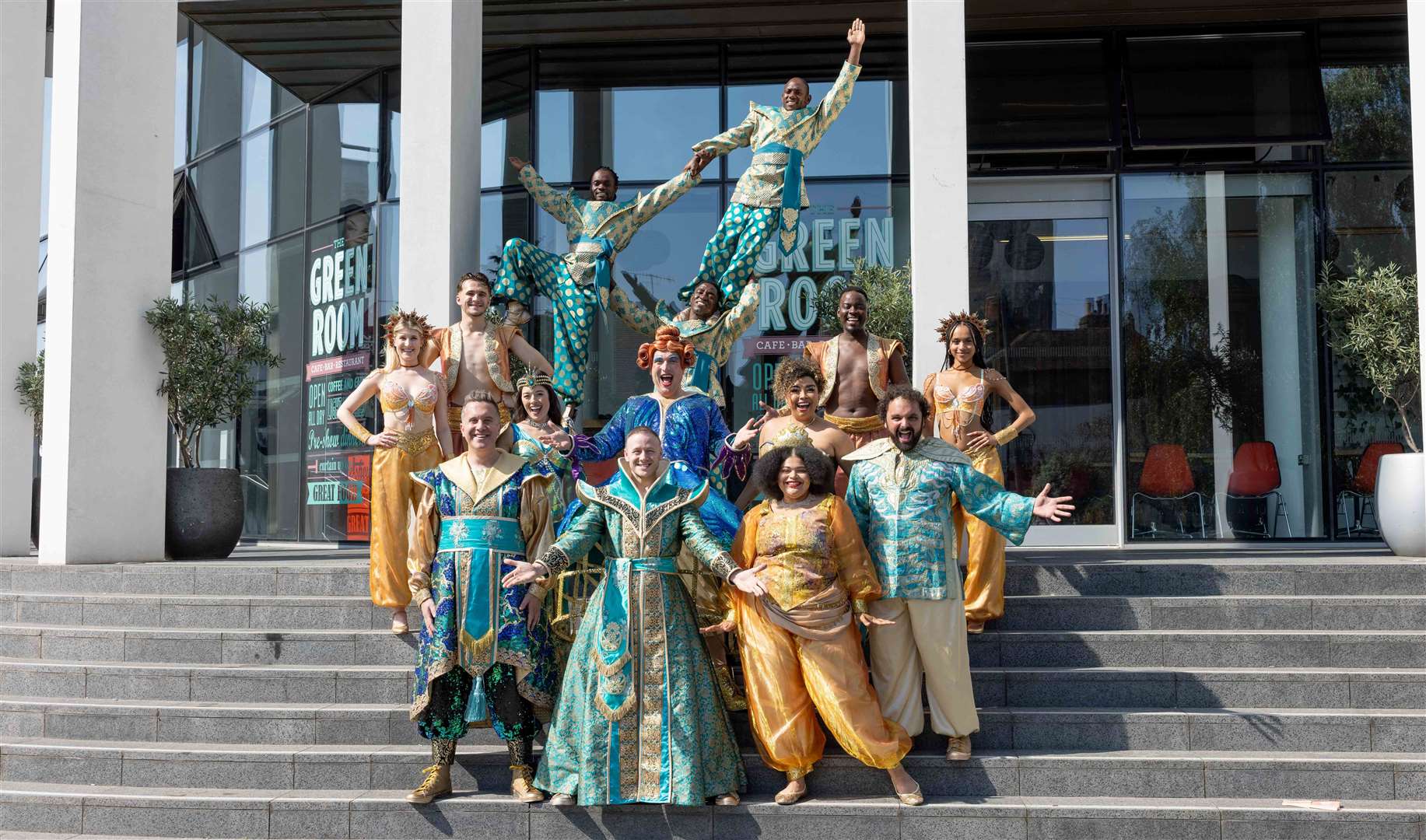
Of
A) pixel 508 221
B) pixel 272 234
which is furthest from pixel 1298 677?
pixel 272 234

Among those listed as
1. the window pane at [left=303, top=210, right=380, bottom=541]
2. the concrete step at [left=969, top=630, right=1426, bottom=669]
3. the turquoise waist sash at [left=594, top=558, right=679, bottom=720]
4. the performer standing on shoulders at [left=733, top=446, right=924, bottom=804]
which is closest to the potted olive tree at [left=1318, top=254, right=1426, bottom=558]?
the concrete step at [left=969, top=630, right=1426, bottom=669]

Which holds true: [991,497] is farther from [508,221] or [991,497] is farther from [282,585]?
[508,221]

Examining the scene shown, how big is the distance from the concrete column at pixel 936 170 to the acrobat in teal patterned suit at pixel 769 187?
1.80 feet

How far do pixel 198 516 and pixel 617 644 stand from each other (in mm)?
5275

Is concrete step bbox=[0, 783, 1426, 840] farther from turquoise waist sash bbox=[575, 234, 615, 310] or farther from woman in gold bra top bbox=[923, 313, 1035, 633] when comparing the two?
turquoise waist sash bbox=[575, 234, 615, 310]

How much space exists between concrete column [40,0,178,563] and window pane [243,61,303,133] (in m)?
4.82

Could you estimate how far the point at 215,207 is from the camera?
1452 cm

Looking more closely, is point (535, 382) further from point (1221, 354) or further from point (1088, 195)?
point (1221, 354)

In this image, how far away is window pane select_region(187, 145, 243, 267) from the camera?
14.3 m

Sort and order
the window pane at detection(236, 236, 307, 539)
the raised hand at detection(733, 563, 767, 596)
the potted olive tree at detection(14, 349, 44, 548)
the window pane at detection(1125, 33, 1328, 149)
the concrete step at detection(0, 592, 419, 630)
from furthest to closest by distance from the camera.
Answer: the window pane at detection(236, 236, 307, 539) → the window pane at detection(1125, 33, 1328, 149) → the potted olive tree at detection(14, 349, 44, 548) → the concrete step at detection(0, 592, 419, 630) → the raised hand at detection(733, 563, 767, 596)

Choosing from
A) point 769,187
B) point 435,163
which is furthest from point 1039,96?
point 435,163

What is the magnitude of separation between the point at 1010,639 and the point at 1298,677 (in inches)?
54.3

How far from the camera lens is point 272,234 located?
1378cm

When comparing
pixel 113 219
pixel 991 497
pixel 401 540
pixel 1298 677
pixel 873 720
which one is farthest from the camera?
→ pixel 113 219
